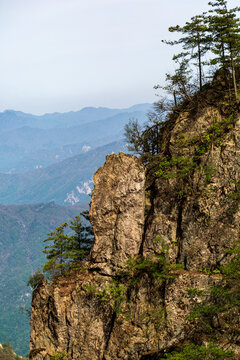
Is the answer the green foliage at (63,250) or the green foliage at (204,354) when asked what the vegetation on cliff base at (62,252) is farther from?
the green foliage at (204,354)

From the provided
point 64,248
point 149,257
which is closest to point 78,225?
point 64,248

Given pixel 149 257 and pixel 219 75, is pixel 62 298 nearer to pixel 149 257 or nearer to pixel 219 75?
pixel 149 257

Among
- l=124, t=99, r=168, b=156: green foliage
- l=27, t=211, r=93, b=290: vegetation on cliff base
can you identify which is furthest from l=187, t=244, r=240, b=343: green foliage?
l=124, t=99, r=168, b=156: green foliage

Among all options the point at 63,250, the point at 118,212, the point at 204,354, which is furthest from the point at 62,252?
the point at 204,354

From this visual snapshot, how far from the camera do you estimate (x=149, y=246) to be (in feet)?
93.1

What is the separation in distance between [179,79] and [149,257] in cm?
1649

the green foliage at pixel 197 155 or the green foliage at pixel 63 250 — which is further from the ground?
the green foliage at pixel 197 155

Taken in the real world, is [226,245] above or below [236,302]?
above

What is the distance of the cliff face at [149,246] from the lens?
2589 cm

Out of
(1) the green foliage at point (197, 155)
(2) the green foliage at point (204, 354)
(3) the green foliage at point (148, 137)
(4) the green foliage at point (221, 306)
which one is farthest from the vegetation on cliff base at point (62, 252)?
(2) the green foliage at point (204, 354)

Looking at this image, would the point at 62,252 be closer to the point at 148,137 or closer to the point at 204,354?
the point at 148,137

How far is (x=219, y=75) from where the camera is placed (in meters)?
31.7

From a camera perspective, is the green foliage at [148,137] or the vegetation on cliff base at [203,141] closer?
the vegetation on cliff base at [203,141]

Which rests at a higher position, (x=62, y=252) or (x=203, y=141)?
(x=203, y=141)
